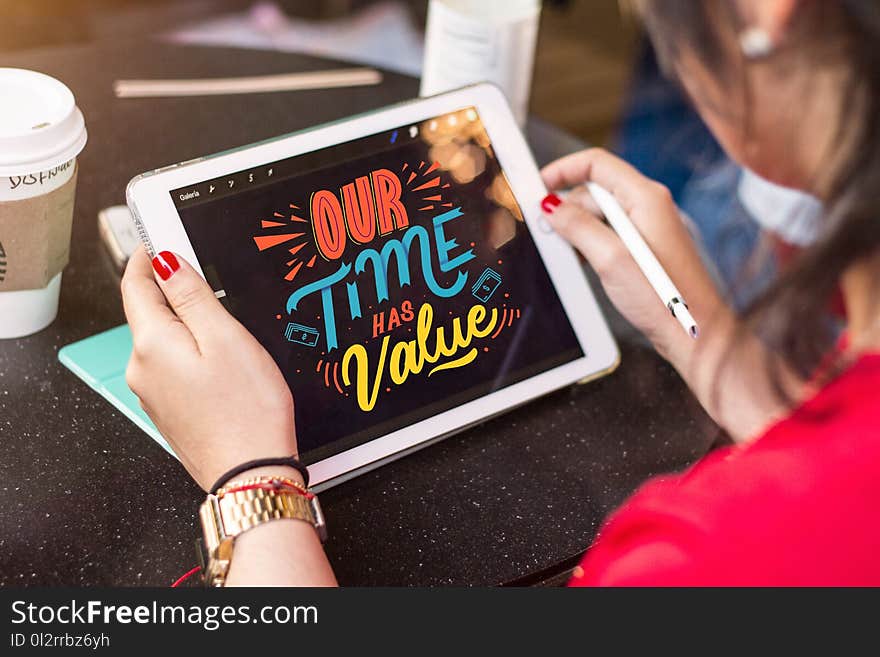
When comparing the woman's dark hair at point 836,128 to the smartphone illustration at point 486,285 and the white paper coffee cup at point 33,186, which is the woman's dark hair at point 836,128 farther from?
the white paper coffee cup at point 33,186

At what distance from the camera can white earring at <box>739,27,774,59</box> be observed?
0.56 meters

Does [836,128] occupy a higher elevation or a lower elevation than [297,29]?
higher

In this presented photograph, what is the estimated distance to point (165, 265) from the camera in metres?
0.69

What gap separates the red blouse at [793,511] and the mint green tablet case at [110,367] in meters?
0.39

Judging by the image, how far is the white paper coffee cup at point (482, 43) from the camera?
1.10 meters

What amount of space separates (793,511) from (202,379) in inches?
14.8

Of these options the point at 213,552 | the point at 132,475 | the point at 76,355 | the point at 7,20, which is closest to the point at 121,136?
A: the point at 76,355

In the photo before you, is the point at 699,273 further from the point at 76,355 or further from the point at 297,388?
the point at 76,355

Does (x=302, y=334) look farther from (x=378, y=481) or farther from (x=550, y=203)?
(x=550, y=203)

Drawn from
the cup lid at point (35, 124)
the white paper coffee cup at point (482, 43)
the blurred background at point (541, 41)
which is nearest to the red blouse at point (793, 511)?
the cup lid at point (35, 124)

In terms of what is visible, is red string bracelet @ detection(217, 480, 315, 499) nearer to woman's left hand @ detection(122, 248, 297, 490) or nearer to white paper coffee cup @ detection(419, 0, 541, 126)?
woman's left hand @ detection(122, 248, 297, 490)

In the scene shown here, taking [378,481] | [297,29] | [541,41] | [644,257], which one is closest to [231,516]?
[378,481]

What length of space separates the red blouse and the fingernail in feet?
1.19

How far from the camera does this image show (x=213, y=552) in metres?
0.63
